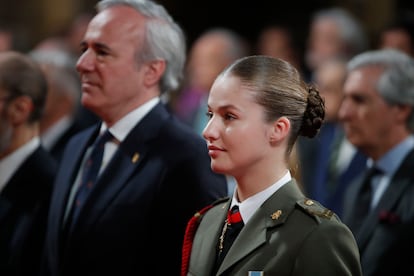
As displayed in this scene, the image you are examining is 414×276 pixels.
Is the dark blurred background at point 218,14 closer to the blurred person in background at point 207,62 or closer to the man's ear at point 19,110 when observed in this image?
the blurred person in background at point 207,62

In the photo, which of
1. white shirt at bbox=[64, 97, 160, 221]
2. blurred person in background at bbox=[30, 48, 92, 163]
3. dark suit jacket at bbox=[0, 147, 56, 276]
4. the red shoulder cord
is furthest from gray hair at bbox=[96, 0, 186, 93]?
blurred person in background at bbox=[30, 48, 92, 163]

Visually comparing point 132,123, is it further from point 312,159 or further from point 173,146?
point 312,159

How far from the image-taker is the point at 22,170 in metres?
3.84

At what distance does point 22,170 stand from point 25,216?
0.70 ft

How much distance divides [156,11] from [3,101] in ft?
2.69

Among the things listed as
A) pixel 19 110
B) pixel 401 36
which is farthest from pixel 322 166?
pixel 19 110

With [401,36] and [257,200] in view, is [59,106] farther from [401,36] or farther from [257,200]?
[257,200]

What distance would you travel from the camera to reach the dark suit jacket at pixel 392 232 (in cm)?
384

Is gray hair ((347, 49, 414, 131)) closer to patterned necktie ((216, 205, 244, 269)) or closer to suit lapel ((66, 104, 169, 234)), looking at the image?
suit lapel ((66, 104, 169, 234))

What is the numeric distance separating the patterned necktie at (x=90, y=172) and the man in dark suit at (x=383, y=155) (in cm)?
126

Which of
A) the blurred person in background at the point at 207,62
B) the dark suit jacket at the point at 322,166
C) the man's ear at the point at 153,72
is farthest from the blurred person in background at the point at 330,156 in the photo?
the man's ear at the point at 153,72

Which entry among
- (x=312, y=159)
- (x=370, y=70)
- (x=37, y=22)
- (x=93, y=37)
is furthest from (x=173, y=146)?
(x=37, y=22)

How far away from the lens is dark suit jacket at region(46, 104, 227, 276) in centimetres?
321

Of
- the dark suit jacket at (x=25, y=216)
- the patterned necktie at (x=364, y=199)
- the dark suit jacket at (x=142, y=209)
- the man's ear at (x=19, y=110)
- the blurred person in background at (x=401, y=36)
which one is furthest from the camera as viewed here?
the blurred person in background at (x=401, y=36)
